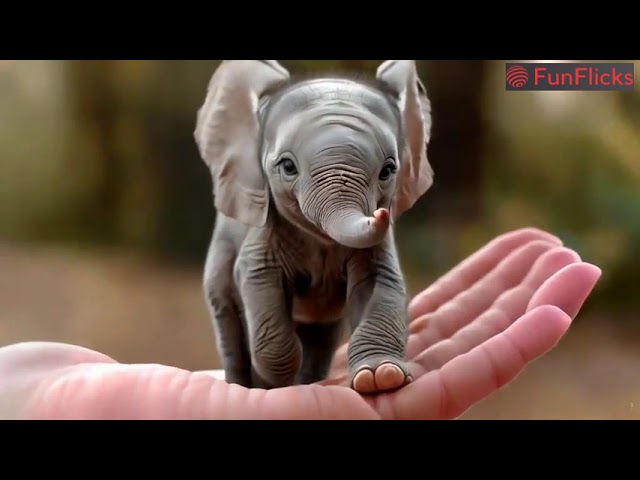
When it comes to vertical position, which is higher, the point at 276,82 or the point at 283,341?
the point at 276,82

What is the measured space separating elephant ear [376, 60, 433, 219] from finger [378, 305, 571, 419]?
0.91 feet

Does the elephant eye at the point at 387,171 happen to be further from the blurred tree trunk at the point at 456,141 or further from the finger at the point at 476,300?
the finger at the point at 476,300

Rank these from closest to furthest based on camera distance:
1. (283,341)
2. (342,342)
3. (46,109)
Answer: (283,341)
(46,109)
(342,342)

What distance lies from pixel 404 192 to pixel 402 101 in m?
0.15

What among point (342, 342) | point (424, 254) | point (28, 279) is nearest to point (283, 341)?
point (342, 342)

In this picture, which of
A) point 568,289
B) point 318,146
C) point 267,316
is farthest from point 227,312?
point 568,289

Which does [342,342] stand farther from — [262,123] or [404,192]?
[262,123]

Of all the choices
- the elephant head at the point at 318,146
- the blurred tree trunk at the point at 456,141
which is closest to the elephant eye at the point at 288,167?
the elephant head at the point at 318,146

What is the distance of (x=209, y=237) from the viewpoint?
1.43 m

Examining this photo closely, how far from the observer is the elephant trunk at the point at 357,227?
912 millimetres

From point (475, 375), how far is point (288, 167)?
1.30ft

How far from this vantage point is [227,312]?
4.33ft

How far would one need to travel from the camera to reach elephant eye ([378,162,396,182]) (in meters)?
1.07

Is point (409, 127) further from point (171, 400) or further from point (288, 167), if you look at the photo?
point (171, 400)
